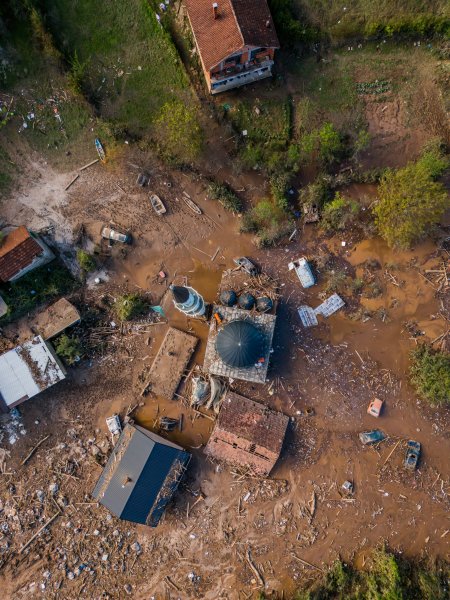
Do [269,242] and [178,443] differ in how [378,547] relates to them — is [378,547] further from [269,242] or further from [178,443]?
[269,242]

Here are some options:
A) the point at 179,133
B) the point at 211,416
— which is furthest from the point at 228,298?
the point at 179,133

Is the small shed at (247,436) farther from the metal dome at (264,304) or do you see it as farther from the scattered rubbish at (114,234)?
the scattered rubbish at (114,234)

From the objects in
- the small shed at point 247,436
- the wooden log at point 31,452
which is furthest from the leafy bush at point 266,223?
the wooden log at point 31,452

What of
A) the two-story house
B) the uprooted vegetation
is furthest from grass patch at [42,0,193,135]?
the uprooted vegetation

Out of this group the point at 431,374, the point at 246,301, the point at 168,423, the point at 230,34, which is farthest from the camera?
the point at 168,423

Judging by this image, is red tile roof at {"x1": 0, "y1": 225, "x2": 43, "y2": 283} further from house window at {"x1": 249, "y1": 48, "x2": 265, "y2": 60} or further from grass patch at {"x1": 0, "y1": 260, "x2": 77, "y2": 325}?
house window at {"x1": 249, "y1": 48, "x2": 265, "y2": 60}

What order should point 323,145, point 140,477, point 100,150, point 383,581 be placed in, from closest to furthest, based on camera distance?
point 140,477 < point 383,581 < point 323,145 < point 100,150

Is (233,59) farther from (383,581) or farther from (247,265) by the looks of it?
(383,581)
